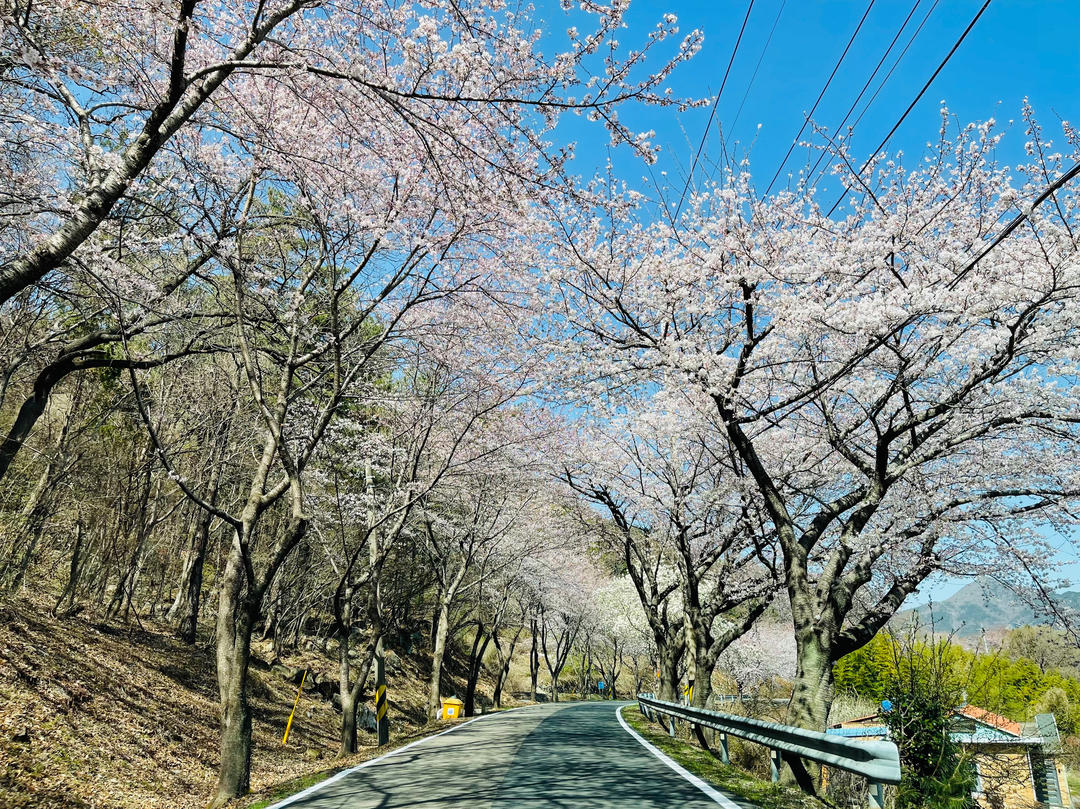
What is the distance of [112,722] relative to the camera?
9.93 meters

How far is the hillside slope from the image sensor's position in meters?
7.69

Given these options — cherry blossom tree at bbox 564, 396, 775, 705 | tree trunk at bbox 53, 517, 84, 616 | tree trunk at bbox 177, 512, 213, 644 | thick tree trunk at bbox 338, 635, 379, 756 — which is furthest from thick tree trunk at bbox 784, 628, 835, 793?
tree trunk at bbox 177, 512, 213, 644

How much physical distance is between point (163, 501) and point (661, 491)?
12.9m

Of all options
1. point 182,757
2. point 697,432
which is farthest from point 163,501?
point 697,432

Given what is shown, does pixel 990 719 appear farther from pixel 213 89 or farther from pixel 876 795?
pixel 213 89

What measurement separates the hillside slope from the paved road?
5.60 ft

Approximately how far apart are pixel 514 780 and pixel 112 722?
691 cm

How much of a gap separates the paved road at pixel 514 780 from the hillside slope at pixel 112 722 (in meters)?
1.71

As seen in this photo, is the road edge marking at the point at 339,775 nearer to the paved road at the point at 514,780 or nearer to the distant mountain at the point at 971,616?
the paved road at the point at 514,780

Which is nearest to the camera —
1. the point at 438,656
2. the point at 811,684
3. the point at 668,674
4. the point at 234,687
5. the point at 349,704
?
the point at 234,687

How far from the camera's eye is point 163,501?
14.3 m

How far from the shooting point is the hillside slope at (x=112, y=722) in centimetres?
769

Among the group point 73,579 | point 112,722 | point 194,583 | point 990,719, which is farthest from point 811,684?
point 194,583

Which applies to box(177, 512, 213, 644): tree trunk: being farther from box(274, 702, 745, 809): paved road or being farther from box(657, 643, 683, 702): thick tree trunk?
box(657, 643, 683, 702): thick tree trunk
